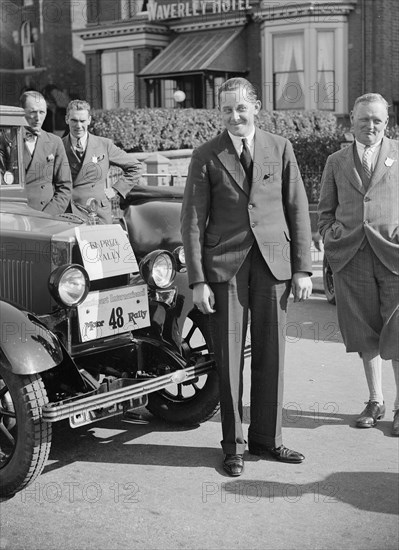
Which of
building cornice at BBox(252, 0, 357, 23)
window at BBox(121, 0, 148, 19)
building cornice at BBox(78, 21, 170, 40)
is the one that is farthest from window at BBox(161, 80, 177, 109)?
building cornice at BBox(252, 0, 357, 23)

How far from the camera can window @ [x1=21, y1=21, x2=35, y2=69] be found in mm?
36125

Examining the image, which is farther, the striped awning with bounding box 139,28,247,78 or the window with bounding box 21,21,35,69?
the window with bounding box 21,21,35,69

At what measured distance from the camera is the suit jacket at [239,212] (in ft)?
15.9

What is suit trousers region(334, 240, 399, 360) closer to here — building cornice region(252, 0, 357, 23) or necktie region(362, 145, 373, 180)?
necktie region(362, 145, 373, 180)

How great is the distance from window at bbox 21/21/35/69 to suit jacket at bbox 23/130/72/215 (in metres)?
30.6

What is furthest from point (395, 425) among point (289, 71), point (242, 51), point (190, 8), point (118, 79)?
point (118, 79)

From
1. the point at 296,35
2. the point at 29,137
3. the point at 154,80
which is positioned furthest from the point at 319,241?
the point at 154,80

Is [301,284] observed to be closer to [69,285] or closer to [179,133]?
[69,285]

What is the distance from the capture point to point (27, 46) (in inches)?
1428

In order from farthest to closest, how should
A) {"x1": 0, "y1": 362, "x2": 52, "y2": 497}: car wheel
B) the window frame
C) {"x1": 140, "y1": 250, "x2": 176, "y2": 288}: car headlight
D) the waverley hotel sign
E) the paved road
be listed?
the window frame < the waverley hotel sign < {"x1": 140, "y1": 250, "x2": 176, "y2": 288}: car headlight < {"x1": 0, "y1": 362, "x2": 52, "y2": 497}: car wheel < the paved road

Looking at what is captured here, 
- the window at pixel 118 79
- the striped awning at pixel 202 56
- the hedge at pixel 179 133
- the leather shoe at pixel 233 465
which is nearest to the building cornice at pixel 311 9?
the striped awning at pixel 202 56

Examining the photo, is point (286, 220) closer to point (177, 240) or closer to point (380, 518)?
point (177, 240)

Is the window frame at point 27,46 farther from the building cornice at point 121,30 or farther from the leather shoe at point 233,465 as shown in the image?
the leather shoe at point 233,465

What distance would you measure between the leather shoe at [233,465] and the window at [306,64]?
67.7ft
